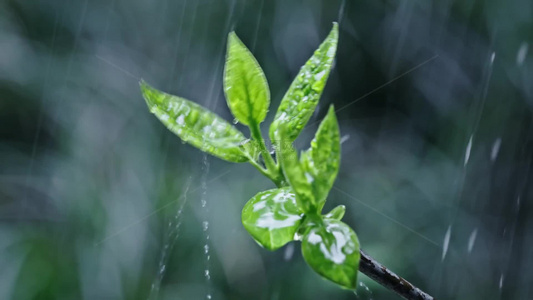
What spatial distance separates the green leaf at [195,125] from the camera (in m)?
0.12

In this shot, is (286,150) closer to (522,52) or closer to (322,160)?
(322,160)

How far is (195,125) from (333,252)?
0.05 m

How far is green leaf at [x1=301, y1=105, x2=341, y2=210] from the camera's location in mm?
105

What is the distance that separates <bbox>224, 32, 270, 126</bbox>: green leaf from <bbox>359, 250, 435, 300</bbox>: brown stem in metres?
0.04

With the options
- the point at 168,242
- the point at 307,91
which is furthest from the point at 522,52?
the point at 307,91

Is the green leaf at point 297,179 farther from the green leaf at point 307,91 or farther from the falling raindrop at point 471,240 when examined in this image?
the falling raindrop at point 471,240

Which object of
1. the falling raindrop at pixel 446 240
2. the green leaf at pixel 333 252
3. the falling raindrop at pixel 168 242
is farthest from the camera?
the falling raindrop at pixel 446 240

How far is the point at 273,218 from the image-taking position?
0.12 m

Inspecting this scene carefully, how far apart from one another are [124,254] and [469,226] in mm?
493

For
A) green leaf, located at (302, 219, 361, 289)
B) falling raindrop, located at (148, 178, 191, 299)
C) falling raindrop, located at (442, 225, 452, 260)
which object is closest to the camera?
green leaf, located at (302, 219, 361, 289)

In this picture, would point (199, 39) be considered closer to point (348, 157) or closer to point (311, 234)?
point (348, 157)

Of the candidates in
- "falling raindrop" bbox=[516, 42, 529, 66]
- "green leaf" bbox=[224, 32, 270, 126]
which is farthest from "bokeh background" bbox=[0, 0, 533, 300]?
"green leaf" bbox=[224, 32, 270, 126]

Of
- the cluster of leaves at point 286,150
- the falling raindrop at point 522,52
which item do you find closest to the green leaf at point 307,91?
the cluster of leaves at point 286,150

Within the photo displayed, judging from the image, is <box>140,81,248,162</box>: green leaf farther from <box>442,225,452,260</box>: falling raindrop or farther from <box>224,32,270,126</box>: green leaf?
<box>442,225,452,260</box>: falling raindrop
